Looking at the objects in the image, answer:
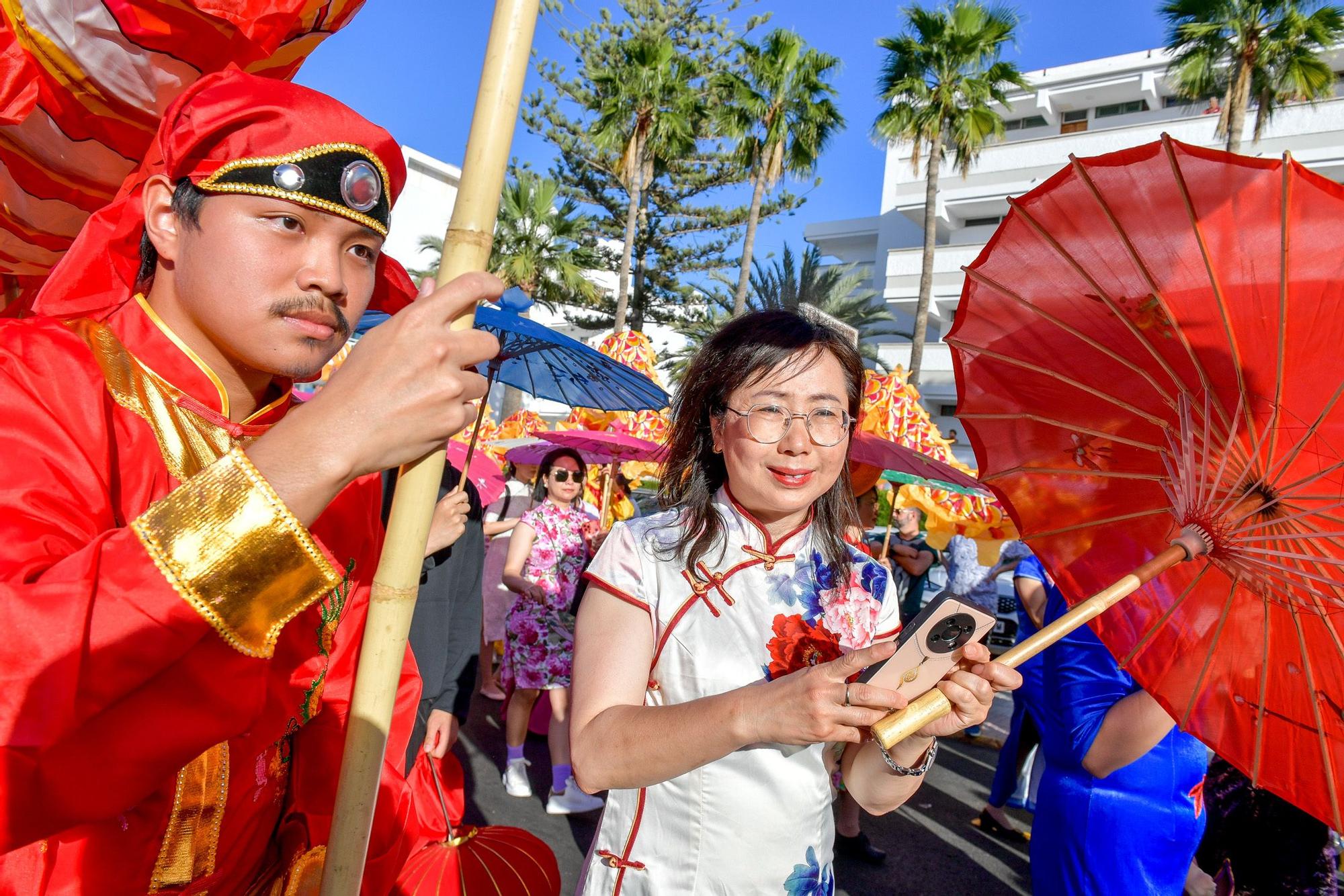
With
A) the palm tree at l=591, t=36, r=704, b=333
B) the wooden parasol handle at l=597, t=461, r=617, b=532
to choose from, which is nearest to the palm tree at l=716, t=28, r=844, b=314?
the palm tree at l=591, t=36, r=704, b=333

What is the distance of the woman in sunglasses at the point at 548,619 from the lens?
491cm

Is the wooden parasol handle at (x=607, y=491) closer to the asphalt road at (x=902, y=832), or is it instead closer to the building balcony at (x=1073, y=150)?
the asphalt road at (x=902, y=832)

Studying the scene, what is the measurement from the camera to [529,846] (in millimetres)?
2211

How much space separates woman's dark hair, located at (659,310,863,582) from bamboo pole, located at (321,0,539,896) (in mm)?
919

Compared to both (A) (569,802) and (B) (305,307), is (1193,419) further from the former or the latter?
(A) (569,802)

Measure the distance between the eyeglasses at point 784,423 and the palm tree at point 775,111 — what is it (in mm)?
16498

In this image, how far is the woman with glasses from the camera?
4.90 ft

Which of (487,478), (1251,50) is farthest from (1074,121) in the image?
(487,478)

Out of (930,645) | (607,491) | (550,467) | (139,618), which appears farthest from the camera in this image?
(607,491)

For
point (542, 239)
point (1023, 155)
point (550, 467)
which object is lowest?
point (550, 467)

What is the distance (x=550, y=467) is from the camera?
5543 mm

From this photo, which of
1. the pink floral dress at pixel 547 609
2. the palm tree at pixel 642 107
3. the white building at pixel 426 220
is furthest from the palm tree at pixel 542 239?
the pink floral dress at pixel 547 609

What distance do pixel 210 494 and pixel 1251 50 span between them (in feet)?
63.9

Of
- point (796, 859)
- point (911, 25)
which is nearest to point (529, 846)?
point (796, 859)
